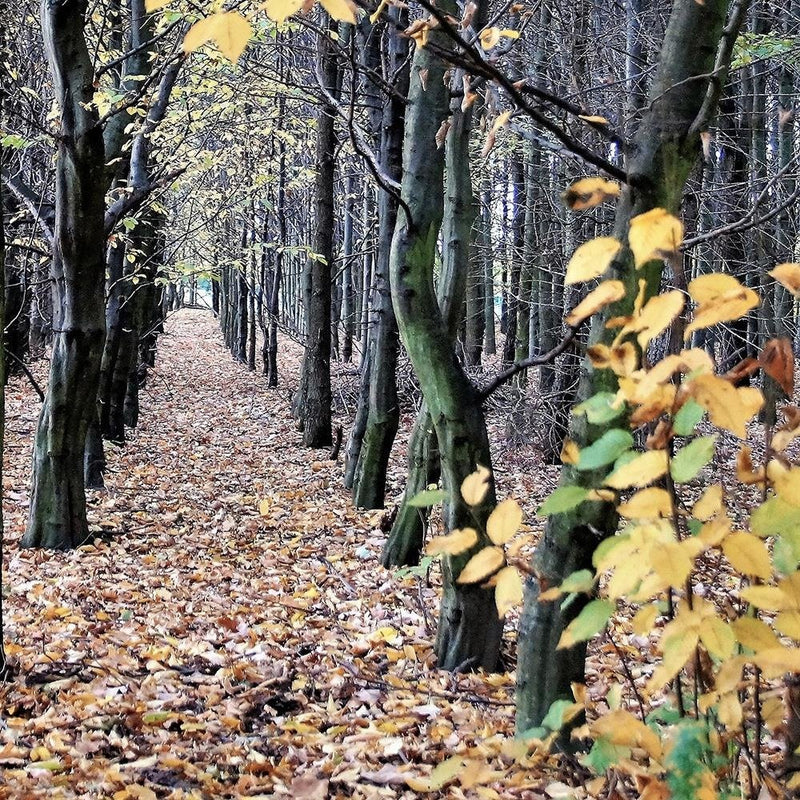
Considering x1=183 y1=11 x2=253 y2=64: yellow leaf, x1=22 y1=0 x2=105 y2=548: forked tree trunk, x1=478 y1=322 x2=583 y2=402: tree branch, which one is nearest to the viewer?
x1=183 y1=11 x2=253 y2=64: yellow leaf

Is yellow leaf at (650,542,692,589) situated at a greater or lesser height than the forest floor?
greater

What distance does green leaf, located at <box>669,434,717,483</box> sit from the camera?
54.6 inches

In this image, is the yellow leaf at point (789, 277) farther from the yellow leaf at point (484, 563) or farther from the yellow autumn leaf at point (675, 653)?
the yellow leaf at point (484, 563)

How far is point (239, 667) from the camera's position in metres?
4.59

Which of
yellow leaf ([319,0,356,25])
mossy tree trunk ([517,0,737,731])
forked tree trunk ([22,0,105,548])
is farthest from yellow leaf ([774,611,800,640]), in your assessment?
forked tree trunk ([22,0,105,548])

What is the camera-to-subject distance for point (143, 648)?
16.3ft

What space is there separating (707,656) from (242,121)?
47.6 ft

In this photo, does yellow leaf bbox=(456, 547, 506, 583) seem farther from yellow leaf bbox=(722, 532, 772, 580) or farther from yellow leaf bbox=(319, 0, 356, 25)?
yellow leaf bbox=(319, 0, 356, 25)

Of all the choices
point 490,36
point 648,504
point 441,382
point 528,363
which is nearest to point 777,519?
point 648,504

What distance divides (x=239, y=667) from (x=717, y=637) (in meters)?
3.64

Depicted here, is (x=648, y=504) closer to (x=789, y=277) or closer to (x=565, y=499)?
(x=565, y=499)

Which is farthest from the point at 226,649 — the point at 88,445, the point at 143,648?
the point at 88,445

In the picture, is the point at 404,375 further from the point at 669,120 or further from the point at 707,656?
the point at 707,656

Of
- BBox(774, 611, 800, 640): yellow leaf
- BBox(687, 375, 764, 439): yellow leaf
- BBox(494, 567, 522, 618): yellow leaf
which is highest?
BBox(687, 375, 764, 439): yellow leaf
